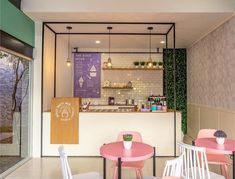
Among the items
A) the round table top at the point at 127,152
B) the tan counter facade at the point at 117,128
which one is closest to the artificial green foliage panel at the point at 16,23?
the tan counter facade at the point at 117,128

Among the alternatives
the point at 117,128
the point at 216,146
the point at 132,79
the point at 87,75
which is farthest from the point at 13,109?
the point at 132,79

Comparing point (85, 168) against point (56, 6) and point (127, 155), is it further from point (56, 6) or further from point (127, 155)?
point (56, 6)

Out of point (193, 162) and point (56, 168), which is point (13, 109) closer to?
point (56, 168)

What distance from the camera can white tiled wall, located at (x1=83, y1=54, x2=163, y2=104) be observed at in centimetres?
797

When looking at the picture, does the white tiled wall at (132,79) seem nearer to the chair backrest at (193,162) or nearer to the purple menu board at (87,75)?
the purple menu board at (87,75)

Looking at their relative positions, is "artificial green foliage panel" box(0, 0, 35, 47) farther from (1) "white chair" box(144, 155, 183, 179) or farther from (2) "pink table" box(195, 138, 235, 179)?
(2) "pink table" box(195, 138, 235, 179)

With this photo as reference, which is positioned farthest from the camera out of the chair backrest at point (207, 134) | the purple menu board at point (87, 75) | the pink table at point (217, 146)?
the purple menu board at point (87, 75)

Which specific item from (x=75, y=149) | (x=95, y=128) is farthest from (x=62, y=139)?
(x=95, y=128)

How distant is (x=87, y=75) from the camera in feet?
26.0

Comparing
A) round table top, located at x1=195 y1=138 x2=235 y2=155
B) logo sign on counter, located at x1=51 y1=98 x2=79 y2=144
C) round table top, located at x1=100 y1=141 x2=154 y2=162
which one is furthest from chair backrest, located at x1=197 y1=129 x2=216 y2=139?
logo sign on counter, located at x1=51 y1=98 x2=79 y2=144

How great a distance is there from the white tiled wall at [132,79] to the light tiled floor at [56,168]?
307cm

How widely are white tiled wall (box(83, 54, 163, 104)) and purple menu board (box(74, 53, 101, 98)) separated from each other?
172 mm

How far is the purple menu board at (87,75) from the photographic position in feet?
26.0

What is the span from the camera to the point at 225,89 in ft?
16.3
